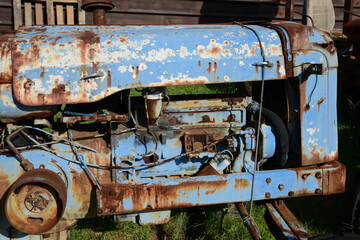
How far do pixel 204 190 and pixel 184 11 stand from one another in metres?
5.53

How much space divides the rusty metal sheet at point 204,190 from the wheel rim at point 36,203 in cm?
25

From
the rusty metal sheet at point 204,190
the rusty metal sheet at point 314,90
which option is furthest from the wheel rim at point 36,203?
the rusty metal sheet at point 314,90

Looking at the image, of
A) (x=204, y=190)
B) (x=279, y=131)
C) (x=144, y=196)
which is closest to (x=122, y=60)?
(x=144, y=196)

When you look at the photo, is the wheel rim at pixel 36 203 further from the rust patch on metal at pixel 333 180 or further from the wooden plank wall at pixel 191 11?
the wooden plank wall at pixel 191 11

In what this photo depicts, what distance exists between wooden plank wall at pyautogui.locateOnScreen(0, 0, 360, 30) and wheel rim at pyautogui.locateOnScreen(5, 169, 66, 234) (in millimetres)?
5132

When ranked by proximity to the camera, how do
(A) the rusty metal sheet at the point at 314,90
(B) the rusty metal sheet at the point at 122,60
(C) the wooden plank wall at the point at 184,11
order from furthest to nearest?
1. (C) the wooden plank wall at the point at 184,11
2. (A) the rusty metal sheet at the point at 314,90
3. (B) the rusty metal sheet at the point at 122,60

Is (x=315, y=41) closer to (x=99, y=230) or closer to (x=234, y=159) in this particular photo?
(x=234, y=159)

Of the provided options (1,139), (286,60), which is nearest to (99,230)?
(1,139)

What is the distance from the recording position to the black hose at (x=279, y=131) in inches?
109

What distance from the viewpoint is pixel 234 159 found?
2857 millimetres

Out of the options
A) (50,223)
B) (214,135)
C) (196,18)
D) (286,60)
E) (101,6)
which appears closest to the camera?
(50,223)

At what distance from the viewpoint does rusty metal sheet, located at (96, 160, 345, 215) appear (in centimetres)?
256

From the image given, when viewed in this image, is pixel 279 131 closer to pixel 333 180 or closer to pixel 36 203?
pixel 333 180

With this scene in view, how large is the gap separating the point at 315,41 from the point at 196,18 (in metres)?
5.26
